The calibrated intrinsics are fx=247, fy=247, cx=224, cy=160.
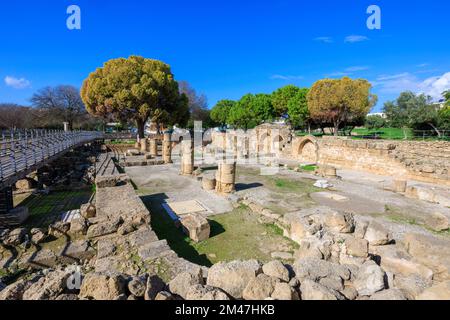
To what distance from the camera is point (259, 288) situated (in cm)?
333

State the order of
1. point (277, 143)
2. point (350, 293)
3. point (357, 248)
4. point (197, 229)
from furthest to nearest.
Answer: point (277, 143)
point (197, 229)
point (357, 248)
point (350, 293)

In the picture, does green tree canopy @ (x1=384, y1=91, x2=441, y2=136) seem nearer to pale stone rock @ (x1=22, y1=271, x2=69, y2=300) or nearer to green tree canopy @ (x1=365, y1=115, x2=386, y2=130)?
green tree canopy @ (x1=365, y1=115, x2=386, y2=130)

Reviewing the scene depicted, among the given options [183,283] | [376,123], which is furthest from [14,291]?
[376,123]

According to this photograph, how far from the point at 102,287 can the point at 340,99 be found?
3100 cm

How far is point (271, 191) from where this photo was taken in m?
11.4

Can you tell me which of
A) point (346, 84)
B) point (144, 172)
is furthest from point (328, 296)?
point (346, 84)

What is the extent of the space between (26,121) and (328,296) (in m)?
47.8

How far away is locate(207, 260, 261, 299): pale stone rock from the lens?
3490 millimetres

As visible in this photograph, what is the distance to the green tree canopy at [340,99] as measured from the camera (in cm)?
2834

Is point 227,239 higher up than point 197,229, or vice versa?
point 197,229

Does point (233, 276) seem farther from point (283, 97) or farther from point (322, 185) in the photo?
point (283, 97)

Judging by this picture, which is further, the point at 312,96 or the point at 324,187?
the point at 312,96

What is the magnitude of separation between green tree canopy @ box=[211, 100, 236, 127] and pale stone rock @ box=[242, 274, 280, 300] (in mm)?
54341
